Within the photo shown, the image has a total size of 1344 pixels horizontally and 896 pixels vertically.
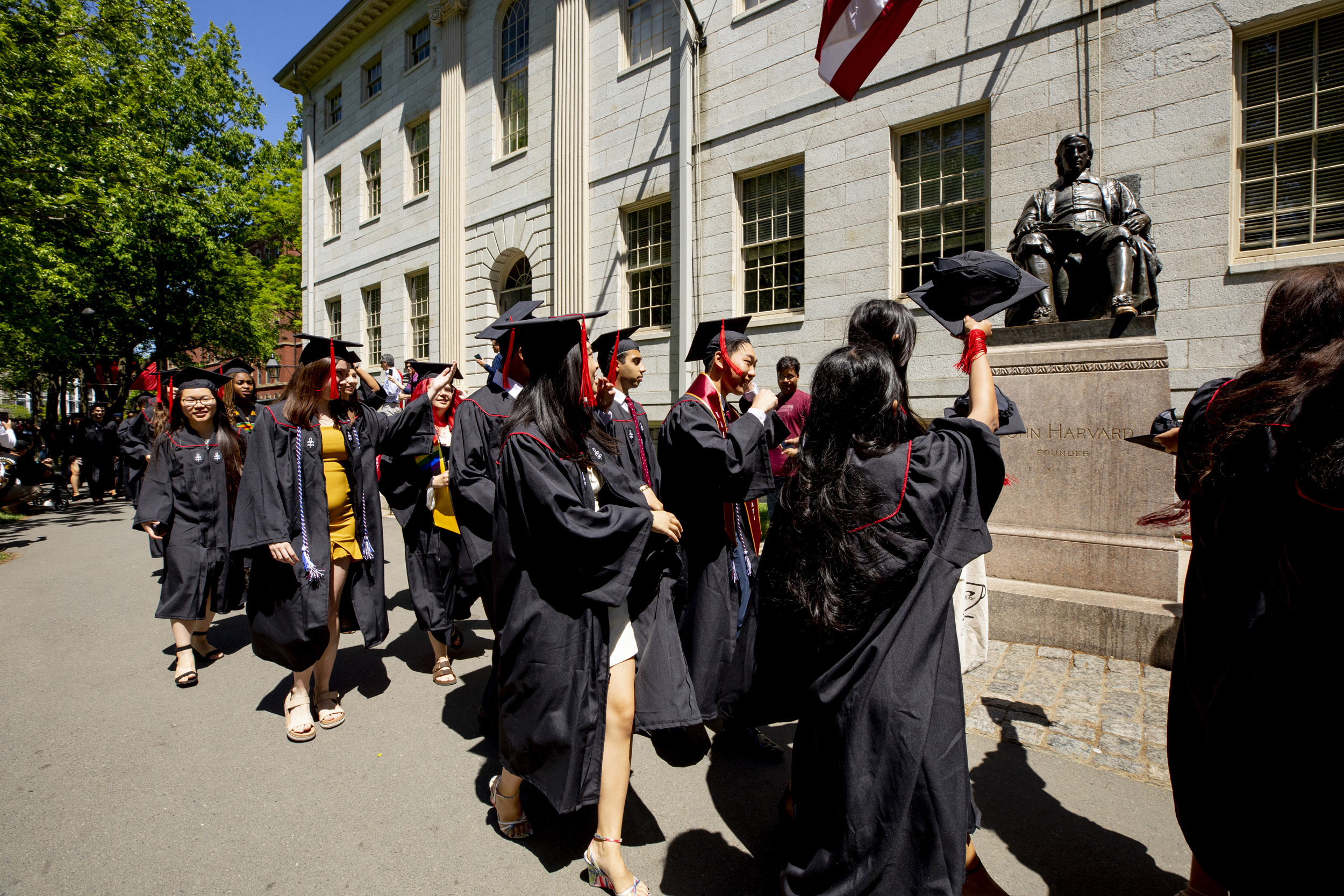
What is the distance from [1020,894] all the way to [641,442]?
2.53 metres

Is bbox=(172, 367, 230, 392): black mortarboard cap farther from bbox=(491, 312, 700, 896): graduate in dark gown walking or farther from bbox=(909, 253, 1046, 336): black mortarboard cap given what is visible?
bbox=(909, 253, 1046, 336): black mortarboard cap

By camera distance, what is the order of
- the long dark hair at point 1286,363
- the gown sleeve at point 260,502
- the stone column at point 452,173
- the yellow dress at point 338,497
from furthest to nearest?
1. the stone column at point 452,173
2. the yellow dress at point 338,497
3. the gown sleeve at point 260,502
4. the long dark hair at point 1286,363

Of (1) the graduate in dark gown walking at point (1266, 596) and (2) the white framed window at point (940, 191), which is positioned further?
(2) the white framed window at point (940, 191)

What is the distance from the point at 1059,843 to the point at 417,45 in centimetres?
2169

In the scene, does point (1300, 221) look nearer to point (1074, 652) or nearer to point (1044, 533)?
point (1044, 533)

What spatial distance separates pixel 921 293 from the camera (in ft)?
8.65

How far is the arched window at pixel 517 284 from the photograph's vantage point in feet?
51.2

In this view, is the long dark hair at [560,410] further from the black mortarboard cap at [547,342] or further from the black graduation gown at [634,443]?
the black graduation gown at [634,443]

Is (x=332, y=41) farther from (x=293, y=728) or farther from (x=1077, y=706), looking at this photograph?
(x=1077, y=706)

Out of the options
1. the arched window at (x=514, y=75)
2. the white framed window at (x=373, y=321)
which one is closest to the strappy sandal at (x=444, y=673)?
the arched window at (x=514, y=75)

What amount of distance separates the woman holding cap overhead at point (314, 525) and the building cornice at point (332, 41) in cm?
1709

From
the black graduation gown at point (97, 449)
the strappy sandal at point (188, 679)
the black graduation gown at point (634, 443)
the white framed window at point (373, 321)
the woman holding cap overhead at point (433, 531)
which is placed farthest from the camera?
the white framed window at point (373, 321)

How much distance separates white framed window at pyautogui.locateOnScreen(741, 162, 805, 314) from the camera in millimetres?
10797

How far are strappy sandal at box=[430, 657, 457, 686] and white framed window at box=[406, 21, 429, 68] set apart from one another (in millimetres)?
18314
